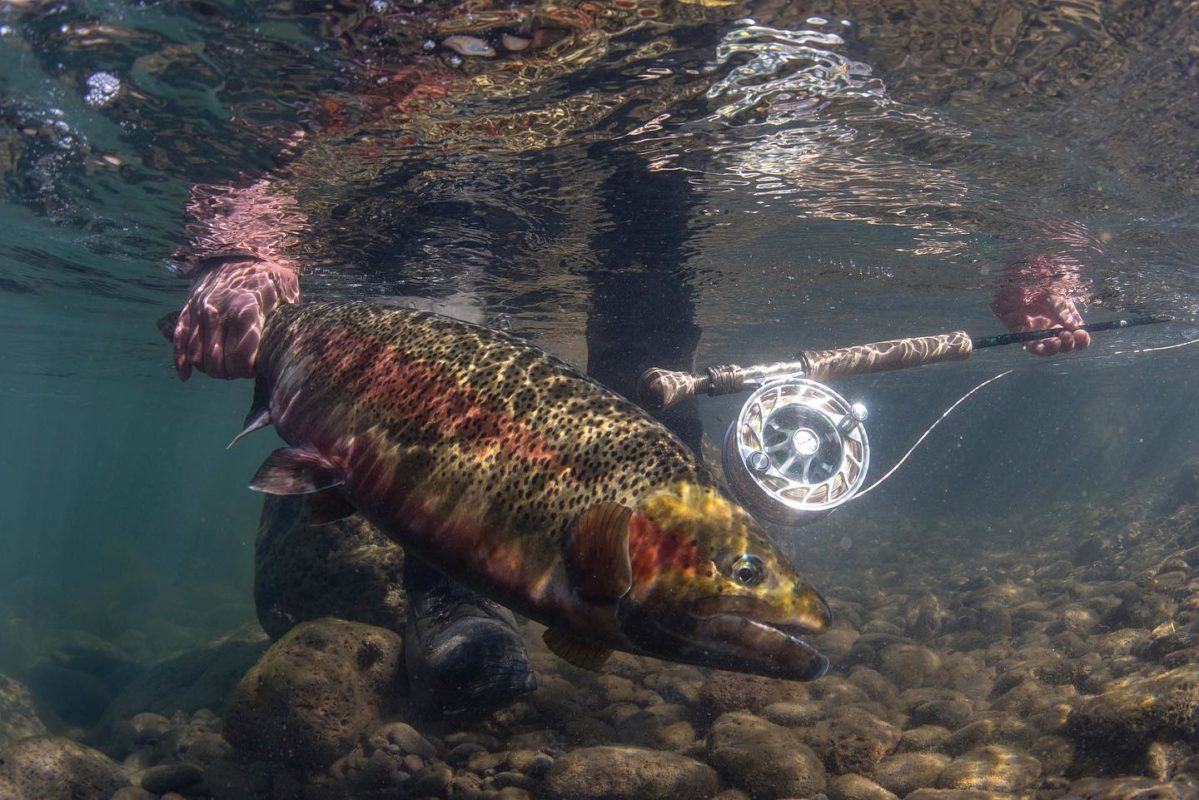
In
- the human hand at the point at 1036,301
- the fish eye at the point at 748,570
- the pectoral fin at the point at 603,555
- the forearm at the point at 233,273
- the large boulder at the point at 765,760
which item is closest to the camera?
the pectoral fin at the point at 603,555

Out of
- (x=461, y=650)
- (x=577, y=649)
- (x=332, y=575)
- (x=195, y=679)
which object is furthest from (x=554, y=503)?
(x=195, y=679)

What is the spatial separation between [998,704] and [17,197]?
1473 centimetres

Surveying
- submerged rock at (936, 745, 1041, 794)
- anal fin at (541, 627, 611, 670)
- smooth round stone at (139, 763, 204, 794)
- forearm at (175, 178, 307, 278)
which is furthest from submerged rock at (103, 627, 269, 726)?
anal fin at (541, 627, 611, 670)

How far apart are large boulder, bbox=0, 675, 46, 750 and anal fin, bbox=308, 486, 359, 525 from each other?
12.7m

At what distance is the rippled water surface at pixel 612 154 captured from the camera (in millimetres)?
6004

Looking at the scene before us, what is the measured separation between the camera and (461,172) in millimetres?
8695

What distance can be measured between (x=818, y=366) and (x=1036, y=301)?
48.8ft

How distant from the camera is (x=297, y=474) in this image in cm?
276

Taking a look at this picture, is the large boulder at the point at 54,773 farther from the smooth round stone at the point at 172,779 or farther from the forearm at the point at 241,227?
the forearm at the point at 241,227

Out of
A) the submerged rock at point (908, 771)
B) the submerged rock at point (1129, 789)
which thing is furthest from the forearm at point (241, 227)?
the submerged rock at point (1129, 789)

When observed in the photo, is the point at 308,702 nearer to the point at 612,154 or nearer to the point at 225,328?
the point at 225,328

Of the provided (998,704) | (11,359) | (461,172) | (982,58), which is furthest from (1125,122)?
(11,359)

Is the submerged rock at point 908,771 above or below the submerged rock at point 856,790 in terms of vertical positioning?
below

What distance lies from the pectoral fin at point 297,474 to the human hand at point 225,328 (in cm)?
173
